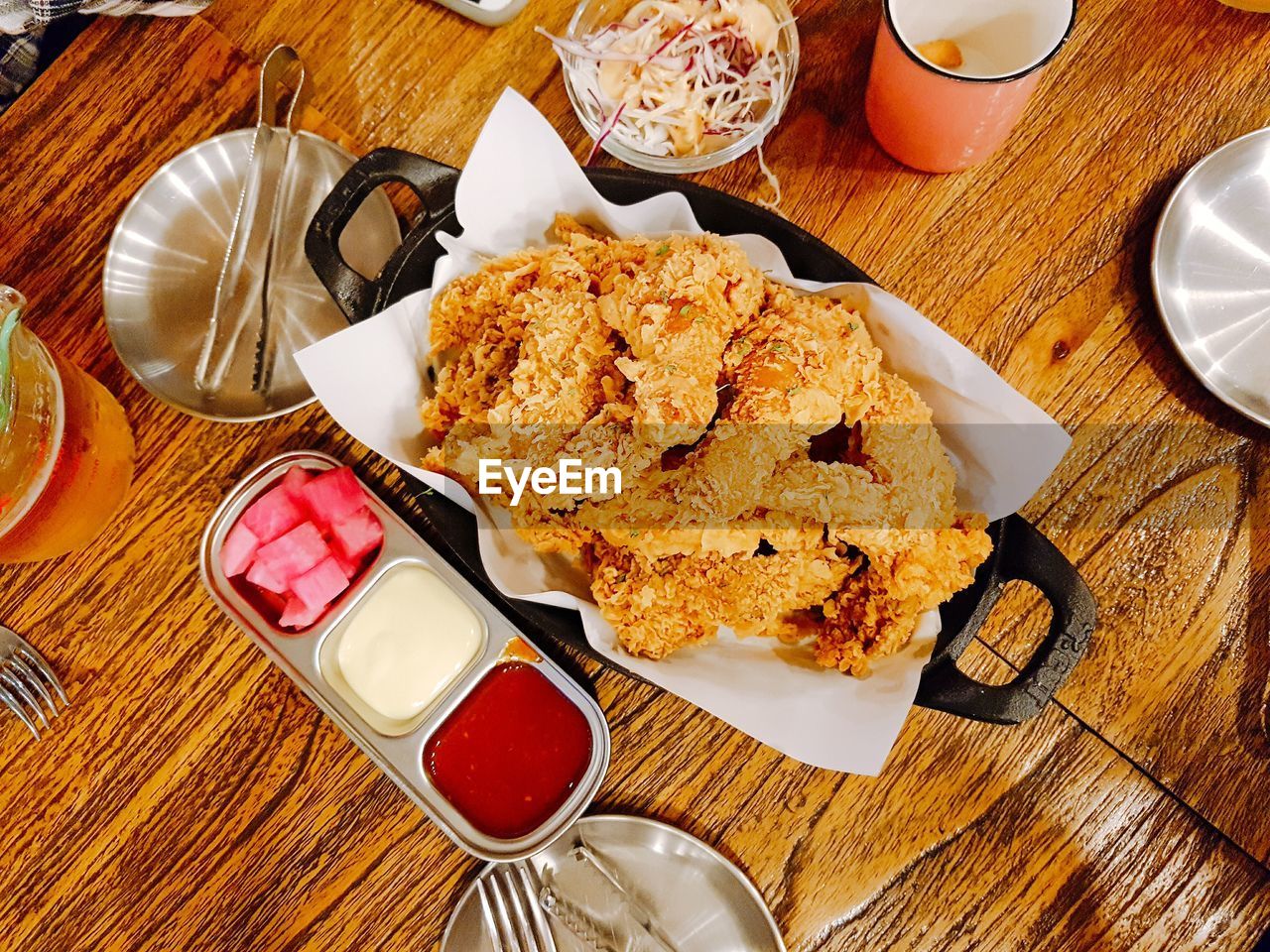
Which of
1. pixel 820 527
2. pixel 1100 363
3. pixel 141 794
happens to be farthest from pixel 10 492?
pixel 1100 363

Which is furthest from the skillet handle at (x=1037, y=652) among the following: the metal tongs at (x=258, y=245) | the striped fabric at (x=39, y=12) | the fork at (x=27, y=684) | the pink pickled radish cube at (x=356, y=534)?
the striped fabric at (x=39, y=12)

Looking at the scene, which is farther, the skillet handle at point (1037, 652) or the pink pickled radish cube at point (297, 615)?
the pink pickled radish cube at point (297, 615)

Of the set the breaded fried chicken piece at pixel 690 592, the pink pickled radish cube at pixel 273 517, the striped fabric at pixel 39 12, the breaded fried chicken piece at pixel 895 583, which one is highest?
the striped fabric at pixel 39 12

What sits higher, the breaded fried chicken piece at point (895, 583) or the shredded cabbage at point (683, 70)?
the shredded cabbage at point (683, 70)

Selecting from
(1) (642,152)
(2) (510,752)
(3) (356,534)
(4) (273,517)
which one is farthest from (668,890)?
(1) (642,152)

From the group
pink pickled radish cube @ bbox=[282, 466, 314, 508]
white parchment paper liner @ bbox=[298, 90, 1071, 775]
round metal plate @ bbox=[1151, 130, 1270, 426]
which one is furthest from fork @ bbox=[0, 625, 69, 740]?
round metal plate @ bbox=[1151, 130, 1270, 426]

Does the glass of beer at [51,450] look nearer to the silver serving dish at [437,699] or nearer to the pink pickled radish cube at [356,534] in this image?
the silver serving dish at [437,699]

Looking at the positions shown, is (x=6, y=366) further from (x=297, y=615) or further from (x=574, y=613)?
(x=574, y=613)
